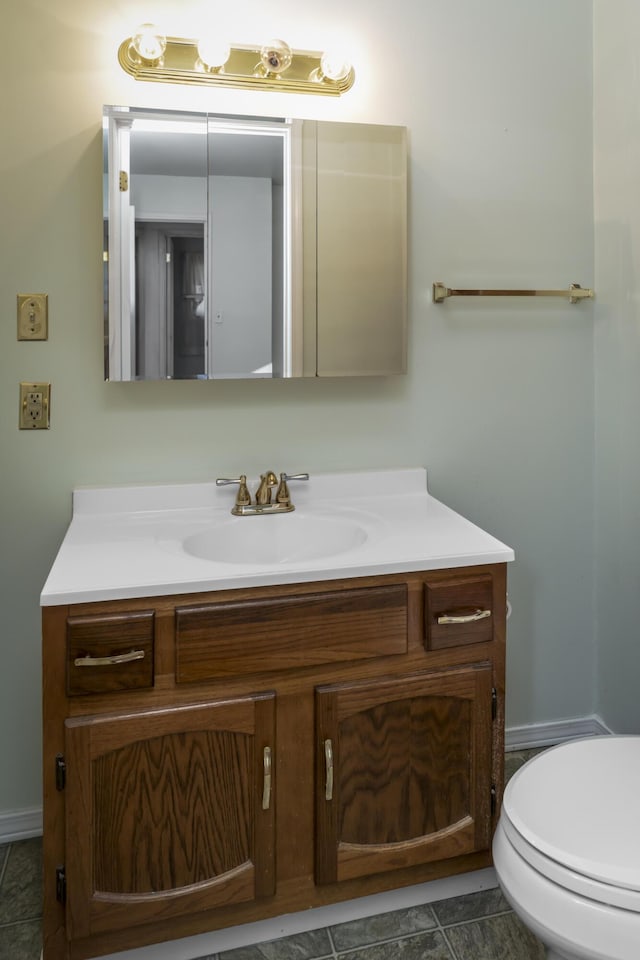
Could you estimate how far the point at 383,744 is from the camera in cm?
142

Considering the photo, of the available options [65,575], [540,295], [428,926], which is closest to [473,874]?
[428,926]

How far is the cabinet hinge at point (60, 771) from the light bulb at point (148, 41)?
150cm

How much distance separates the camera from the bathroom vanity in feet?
4.17

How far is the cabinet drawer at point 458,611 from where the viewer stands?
4.67 feet

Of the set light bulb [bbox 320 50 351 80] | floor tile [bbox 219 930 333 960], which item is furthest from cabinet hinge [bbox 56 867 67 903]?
light bulb [bbox 320 50 351 80]

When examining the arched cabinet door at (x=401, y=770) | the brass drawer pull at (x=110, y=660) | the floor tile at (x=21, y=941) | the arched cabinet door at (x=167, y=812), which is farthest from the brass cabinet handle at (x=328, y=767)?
the floor tile at (x=21, y=941)

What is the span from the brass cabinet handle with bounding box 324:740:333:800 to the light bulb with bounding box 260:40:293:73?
4.98 feet

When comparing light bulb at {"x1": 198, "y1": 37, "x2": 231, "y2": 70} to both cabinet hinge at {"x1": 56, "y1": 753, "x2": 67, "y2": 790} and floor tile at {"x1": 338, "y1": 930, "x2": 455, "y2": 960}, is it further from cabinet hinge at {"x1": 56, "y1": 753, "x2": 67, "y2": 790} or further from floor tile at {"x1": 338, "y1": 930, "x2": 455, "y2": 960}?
floor tile at {"x1": 338, "y1": 930, "x2": 455, "y2": 960}

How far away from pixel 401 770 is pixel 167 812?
47 centimetres

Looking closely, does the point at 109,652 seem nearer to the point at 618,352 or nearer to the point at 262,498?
the point at 262,498

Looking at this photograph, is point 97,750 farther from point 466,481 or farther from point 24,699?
point 466,481

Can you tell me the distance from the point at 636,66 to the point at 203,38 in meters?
1.09

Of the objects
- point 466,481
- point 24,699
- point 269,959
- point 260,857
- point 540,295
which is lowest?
point 269,959

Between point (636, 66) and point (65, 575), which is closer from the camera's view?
point (65, 575)
